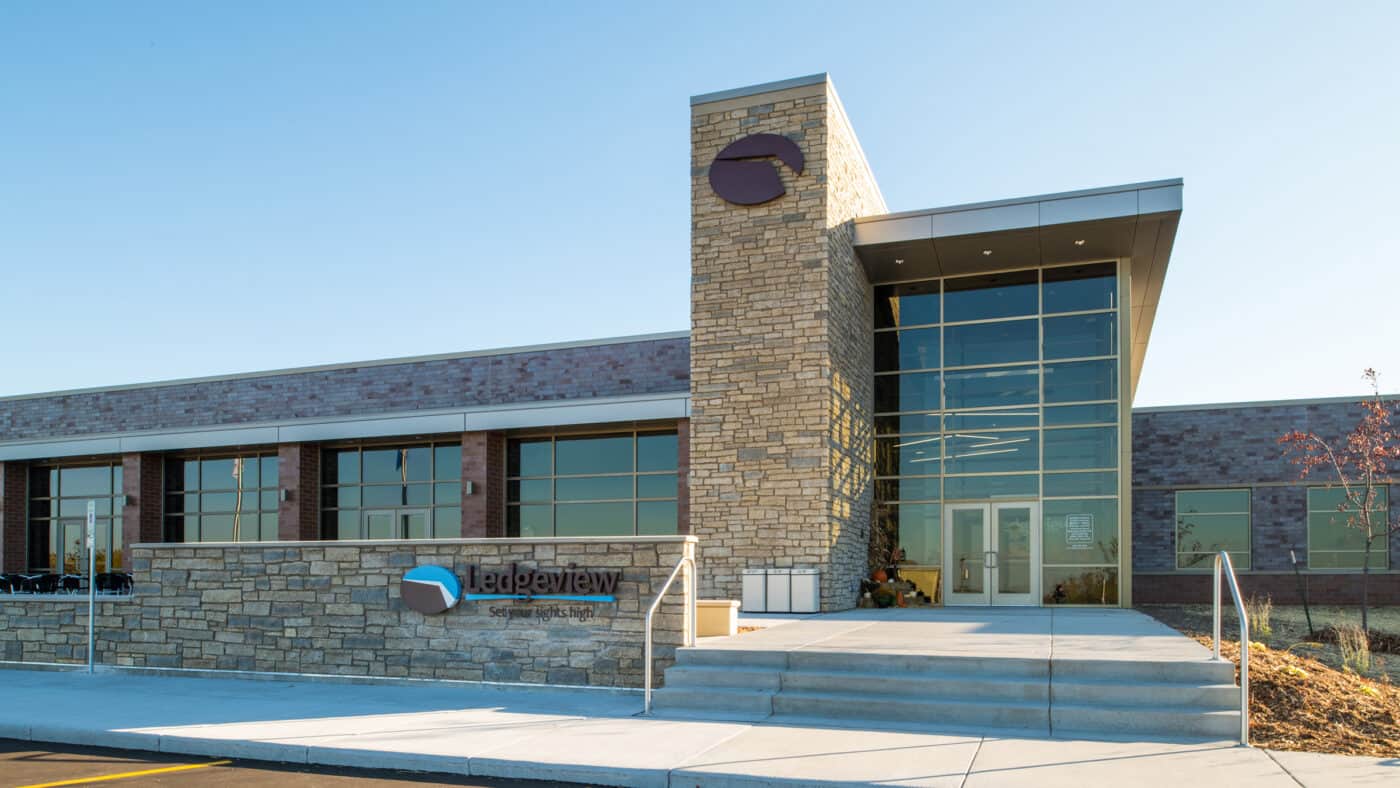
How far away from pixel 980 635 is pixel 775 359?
6.49 meters

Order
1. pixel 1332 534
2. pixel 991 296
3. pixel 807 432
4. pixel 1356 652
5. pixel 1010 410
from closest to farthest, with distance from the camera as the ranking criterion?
pixel 1356 652, pixel 807 432, pixel 1010 410, pixel 991 296, pixel 1332 534

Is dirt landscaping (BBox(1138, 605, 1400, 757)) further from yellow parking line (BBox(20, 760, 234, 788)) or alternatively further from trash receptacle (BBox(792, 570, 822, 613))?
yellow parking line (BBox(20, 760, 234, 788))

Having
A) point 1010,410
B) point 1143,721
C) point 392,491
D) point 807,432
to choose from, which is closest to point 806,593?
point 807,432

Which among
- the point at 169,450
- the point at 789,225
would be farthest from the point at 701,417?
the point at 169,450

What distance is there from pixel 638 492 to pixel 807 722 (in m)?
12.4

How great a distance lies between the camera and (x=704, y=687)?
10570 millimetres

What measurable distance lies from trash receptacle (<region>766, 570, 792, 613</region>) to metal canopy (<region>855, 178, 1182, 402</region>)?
19.2 ft

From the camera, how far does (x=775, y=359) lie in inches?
693

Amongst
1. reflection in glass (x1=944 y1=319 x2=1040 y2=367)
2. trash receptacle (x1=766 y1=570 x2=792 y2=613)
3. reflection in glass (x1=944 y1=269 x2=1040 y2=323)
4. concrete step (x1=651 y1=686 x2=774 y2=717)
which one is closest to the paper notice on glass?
reflection in glass (x1=944 y1=319 x2=1040 y2=367)

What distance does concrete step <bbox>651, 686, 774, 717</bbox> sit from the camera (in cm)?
1002

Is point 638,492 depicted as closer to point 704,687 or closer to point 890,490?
point 890,490

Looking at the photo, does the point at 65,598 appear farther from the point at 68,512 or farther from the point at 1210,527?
the point at 1210,527

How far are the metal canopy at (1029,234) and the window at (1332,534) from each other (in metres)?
8.26

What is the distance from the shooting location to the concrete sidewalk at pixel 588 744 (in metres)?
7.61
